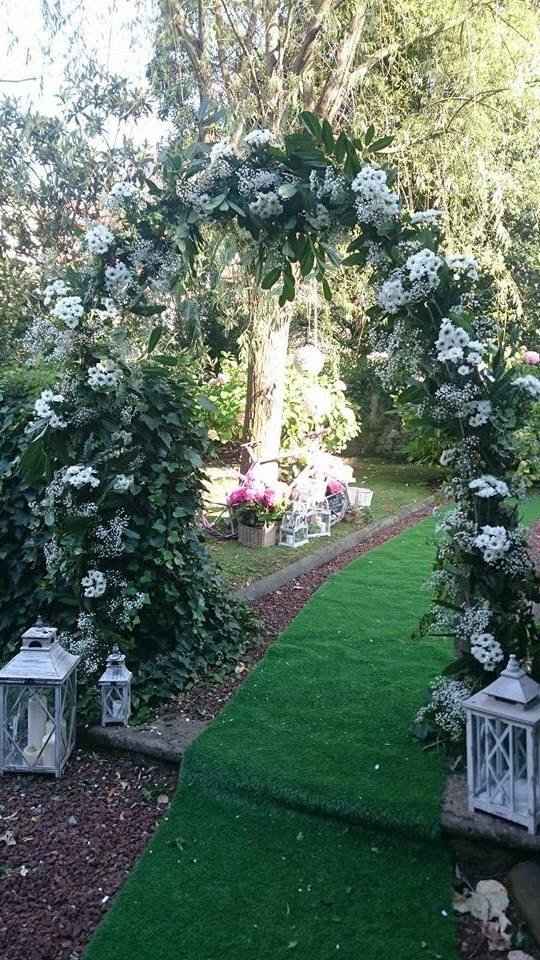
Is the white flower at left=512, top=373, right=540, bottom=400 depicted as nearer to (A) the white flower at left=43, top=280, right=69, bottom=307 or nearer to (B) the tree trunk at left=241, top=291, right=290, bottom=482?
(A) the white flower at left=43, top=280, right=69, bottom=307

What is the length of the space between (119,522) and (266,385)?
140 inches

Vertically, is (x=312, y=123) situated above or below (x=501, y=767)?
above

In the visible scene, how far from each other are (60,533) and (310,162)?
5.50 ft

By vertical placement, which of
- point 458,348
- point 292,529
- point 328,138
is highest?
point 328,138

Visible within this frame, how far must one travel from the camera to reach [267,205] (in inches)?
103

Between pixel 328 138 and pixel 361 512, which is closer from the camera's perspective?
pixel 328 138

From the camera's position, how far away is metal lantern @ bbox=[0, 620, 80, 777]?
2.61 metres

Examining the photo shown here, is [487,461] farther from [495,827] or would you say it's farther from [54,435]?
[54,435]

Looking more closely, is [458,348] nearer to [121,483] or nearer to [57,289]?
[121,483]

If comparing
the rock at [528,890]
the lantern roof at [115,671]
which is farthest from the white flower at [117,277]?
the rock at [528,890]

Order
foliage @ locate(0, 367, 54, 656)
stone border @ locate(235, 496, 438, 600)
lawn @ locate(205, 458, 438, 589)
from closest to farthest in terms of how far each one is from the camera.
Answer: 1. foliage @ locate(0, 367, 54, 656)
2. stone border @ locate(235, 496, 438, 600)
3. lawn @ locate(205, 458, 438, 589)

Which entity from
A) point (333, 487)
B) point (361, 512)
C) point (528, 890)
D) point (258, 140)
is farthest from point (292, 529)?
point (528, 890)

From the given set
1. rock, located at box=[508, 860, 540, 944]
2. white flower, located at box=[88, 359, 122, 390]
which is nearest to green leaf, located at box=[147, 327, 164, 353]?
white flower, located at box=[88, 359, 122, 390]

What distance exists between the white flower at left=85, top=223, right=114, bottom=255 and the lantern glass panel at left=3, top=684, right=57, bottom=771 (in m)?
1.61
